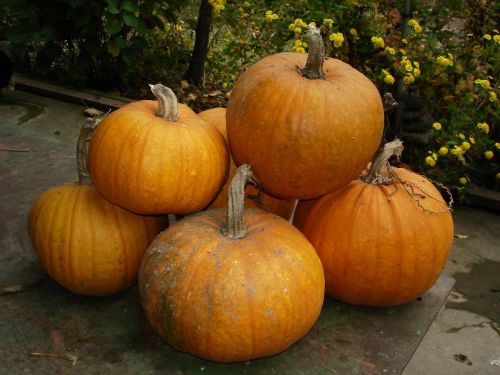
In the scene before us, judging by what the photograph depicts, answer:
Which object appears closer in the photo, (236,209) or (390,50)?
(236,209)

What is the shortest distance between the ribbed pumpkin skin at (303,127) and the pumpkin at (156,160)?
0.44 feet

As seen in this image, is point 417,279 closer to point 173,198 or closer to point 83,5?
point 173,198

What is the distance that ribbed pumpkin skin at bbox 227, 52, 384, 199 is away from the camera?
176 centimetres

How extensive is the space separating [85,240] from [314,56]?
0.88 metres

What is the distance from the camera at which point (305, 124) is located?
1.76 metres

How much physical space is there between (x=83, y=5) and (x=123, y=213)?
297cm

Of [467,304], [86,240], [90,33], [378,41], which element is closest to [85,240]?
[86,240]

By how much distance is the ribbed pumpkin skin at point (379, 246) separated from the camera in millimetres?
1880

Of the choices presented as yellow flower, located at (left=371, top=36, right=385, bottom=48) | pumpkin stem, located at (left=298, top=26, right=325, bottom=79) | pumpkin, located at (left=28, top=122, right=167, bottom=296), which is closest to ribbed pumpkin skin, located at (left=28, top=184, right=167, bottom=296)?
pumpkin, located at (left=28, top=122, right=167, bottom=296)

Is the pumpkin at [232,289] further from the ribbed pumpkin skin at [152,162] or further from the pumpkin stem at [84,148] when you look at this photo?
the pumpkin stem at [84,148]

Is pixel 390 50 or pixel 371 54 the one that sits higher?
pixel 390 50

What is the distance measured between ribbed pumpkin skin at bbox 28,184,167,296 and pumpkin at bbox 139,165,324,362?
0.63ft

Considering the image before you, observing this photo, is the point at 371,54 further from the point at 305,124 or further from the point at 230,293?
the point at 230,293

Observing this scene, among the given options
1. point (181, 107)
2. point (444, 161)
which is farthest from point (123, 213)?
point (444, 161)
